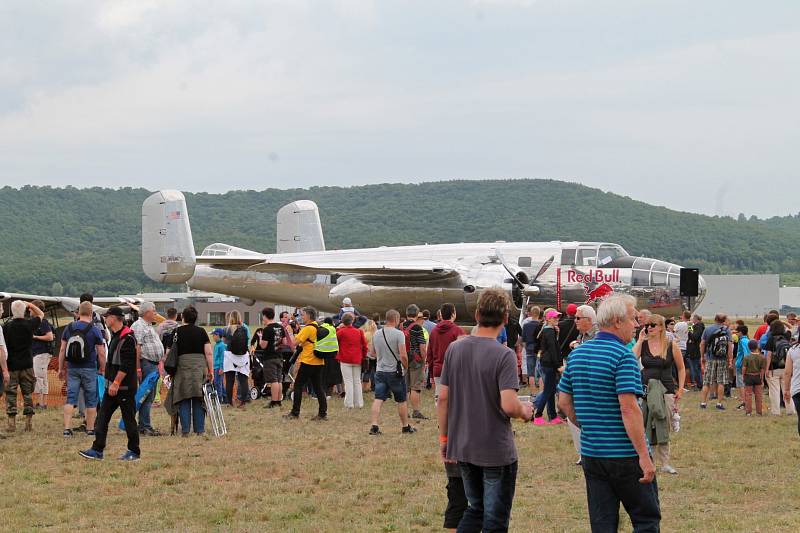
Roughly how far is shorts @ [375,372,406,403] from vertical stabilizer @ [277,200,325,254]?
92.6ft

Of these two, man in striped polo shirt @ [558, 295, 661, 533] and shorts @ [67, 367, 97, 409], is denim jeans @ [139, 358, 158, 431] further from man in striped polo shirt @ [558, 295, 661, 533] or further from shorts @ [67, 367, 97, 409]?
man in striped polo shirt @ [558, 295, 661, 533]

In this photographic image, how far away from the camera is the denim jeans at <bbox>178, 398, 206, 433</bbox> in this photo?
13.5 metres

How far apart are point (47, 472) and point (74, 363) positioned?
2.58 metres

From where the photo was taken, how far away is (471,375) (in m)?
5.98

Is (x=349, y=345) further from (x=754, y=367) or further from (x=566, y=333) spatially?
(x=754, y=367)

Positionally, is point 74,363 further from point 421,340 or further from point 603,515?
point 603,515

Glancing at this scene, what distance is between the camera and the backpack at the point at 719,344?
16.5m

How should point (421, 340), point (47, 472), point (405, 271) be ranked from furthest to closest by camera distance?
1. point (405, 271)
2. point (421, 340)
3. point (47, 472)

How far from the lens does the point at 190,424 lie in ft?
44.7

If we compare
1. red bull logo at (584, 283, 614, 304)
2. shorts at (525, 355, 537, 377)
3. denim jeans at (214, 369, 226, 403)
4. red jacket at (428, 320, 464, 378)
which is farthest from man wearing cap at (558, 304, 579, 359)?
red bull logo at (584, 283, 614, 304)

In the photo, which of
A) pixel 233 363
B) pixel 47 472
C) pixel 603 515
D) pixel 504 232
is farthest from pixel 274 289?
pixel 504 232

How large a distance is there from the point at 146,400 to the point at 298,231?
28762 mm

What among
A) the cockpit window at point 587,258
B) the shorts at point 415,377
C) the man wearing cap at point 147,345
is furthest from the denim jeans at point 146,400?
the cockpit window at point 587,258

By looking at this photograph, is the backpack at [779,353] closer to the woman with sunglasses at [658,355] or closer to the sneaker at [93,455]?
the woman with sunglasses at [658,355]
